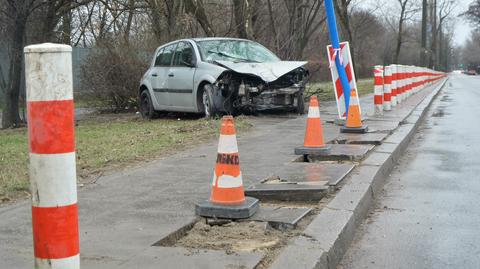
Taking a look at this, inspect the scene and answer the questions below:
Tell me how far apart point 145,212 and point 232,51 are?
7684 millimetres

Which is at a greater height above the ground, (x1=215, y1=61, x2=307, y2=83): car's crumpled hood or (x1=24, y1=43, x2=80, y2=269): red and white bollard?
(x1=215, y1=61, x2=307, y2=83): car's crumpled hood

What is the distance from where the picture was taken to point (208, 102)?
11.4 metres

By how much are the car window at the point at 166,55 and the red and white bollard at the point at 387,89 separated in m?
4.98

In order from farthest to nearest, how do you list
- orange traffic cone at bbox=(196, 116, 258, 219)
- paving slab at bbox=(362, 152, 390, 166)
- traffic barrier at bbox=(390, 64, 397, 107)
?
traffic barrier at bbox=(390, 64, 397, 107)
paving slab at bbox=(362, 152, 390, 166)
orange traffic cone at bbox=(196, 116, 258, 219)

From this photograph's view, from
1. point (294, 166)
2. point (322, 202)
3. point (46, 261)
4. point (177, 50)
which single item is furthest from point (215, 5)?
point (46, 261)

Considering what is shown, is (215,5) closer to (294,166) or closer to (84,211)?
(294,166)

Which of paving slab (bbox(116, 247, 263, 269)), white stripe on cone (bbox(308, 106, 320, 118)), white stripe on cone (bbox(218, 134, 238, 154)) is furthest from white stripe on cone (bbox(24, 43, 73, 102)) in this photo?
white stripe on cone (bbox(308, 106, 320, 118))

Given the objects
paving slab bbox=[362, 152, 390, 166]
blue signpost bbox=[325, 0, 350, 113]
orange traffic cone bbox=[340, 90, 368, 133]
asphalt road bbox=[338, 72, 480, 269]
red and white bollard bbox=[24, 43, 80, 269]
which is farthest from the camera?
blue signpost bbox=[325, 0, 350, 113]

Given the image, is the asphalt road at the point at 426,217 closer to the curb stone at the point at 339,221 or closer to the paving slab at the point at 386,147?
the curb stone at the point at 339,221

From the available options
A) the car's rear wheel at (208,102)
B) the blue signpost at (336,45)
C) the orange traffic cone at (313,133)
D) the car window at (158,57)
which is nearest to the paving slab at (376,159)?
the orange traffic cone at (313,133)

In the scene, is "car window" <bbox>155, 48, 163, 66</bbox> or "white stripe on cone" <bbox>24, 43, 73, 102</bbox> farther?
"car window" <bbox>155, 48, 163, 66</bbox>

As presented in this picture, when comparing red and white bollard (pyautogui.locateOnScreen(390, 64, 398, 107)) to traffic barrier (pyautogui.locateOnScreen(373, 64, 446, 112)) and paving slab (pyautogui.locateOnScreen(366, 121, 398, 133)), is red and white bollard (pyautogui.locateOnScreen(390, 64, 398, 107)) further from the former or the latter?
paving slab (pyautogui.locateOnScreen(366, 121, 398, 133))

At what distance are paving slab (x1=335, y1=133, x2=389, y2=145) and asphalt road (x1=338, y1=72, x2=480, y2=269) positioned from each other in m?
0.47

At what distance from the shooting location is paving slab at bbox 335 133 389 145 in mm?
8344
